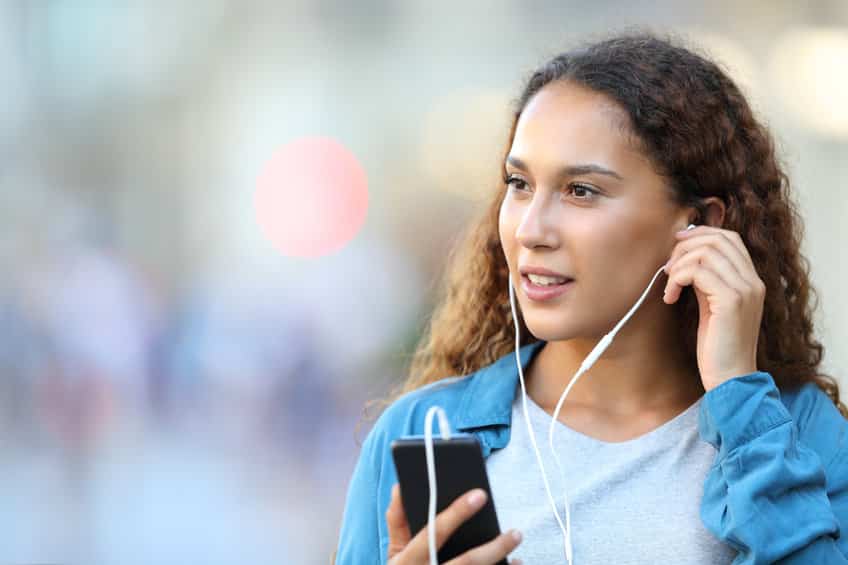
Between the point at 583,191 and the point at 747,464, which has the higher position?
the point at 583,191

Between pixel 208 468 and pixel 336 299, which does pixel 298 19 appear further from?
pixel 208 468

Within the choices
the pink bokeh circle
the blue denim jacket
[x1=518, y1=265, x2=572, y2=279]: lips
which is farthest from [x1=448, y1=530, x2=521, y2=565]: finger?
the pink bokeh circle

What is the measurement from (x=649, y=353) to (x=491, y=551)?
649 millimetres

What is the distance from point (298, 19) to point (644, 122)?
449 cm

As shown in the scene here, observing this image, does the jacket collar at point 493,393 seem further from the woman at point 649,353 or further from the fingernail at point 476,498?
the fingernail at point 476,498

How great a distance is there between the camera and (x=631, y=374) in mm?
1946

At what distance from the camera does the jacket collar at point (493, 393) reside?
74.9 inches

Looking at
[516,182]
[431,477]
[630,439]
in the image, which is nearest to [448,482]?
[431,477]

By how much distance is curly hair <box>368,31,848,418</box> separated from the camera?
1874 millimetres

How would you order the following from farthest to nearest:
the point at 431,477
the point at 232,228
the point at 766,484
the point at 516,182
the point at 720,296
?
1. the point at 232,228
2. the point at 516,182
3. the point at 720,296
4. the point at 766,484
5. the point at 431,477

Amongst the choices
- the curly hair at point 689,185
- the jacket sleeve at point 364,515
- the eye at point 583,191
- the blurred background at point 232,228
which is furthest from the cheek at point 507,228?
the blurred background at point 232,228

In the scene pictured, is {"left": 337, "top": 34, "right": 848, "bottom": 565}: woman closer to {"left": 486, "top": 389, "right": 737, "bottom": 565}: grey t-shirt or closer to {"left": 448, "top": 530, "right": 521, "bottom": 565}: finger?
{"left": 486, "top": 389, "right": 737, "bottom": 565}: grey t-shirt

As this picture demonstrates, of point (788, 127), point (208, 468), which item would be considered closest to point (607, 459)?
point (788, 127)

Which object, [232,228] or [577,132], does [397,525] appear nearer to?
[577,132]
